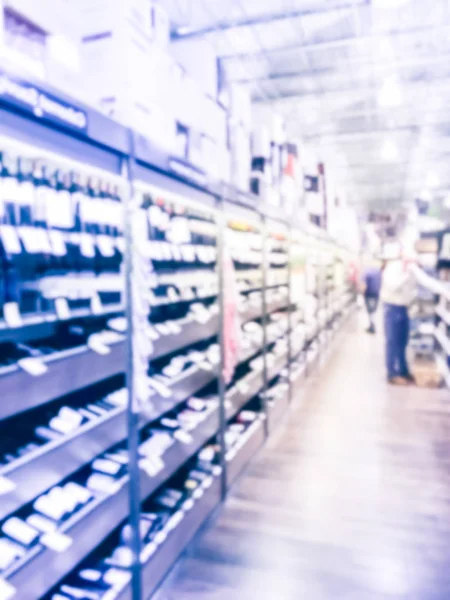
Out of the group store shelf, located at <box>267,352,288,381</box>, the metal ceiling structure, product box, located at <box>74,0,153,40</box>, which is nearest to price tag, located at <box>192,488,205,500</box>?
store shelf, located at <box>267,352,288,381</box>

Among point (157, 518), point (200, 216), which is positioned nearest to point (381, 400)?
point (200, 216)

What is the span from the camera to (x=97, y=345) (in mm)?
1768

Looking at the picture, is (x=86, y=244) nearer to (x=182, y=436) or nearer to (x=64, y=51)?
(x=64, y=51)

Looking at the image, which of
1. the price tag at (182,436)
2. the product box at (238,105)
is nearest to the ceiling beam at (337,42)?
Result: the product box at (238,105)

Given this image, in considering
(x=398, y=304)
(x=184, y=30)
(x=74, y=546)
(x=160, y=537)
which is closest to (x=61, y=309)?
(x=74, y=546)

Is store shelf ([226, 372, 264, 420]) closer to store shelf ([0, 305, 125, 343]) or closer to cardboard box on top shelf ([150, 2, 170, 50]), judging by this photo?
store shelf ([0, 305, 125, 343])

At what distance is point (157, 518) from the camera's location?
7.63ft

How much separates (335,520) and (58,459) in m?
1.88

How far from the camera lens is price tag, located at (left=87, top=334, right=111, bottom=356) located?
5.76ft

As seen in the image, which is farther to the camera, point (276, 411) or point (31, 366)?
point (276, 411)

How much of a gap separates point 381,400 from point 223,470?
2906 millimetres

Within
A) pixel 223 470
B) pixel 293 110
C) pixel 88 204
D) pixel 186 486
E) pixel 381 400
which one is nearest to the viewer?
pixel 88 204

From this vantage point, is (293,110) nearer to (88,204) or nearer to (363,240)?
(88,204)

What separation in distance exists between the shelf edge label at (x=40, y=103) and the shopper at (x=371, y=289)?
31.7ft
